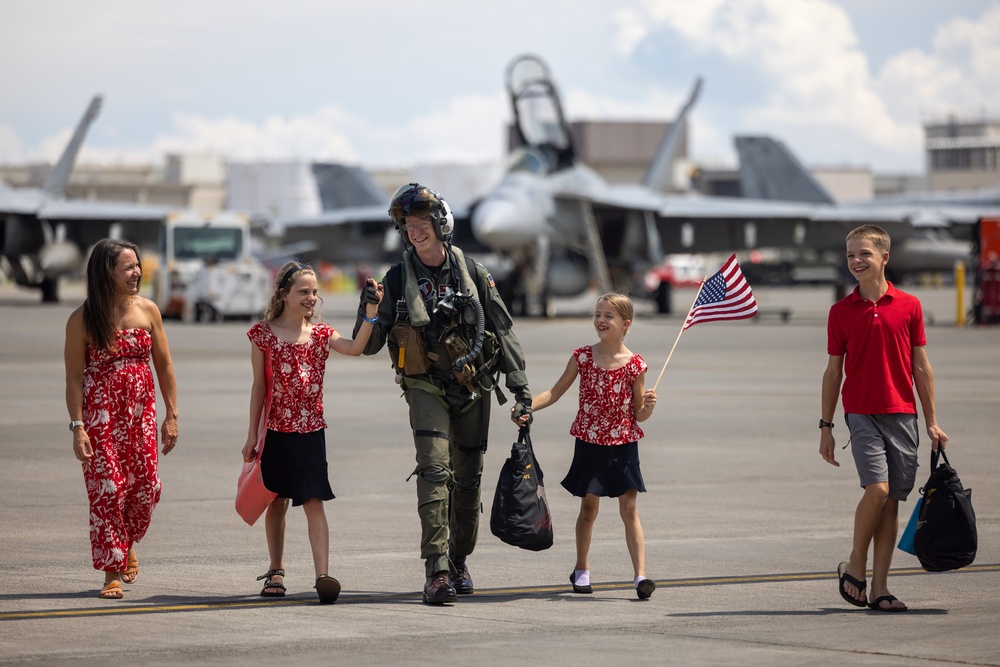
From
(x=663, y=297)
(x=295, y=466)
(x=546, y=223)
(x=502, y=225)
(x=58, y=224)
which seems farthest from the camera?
(x=58, y=224)

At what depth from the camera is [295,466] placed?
24.5 feet

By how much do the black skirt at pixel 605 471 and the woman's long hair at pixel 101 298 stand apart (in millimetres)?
2373

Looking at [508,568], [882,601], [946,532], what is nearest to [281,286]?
[508,568]

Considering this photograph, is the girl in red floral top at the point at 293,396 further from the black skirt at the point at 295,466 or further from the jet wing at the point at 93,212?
the jet wing at the point at 93,212

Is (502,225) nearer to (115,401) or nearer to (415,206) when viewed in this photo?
(415,206)

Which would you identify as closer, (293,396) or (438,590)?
(438,590)

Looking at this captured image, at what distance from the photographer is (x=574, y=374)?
773cm

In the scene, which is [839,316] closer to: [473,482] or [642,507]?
[473,482]

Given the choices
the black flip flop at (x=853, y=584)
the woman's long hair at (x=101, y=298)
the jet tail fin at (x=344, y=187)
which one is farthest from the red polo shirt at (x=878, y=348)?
the jet tail fin at (x=344, y=187)

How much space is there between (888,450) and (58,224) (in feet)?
152

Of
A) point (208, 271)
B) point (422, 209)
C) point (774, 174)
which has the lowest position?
point (422, 209)

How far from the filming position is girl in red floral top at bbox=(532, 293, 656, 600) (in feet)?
24.9

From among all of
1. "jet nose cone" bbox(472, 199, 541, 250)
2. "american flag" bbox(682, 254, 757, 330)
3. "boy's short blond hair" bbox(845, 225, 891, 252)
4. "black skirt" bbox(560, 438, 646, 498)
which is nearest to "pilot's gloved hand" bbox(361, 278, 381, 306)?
"black skirt" bbox(560, 438, 646, 498)

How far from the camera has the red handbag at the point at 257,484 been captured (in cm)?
750
